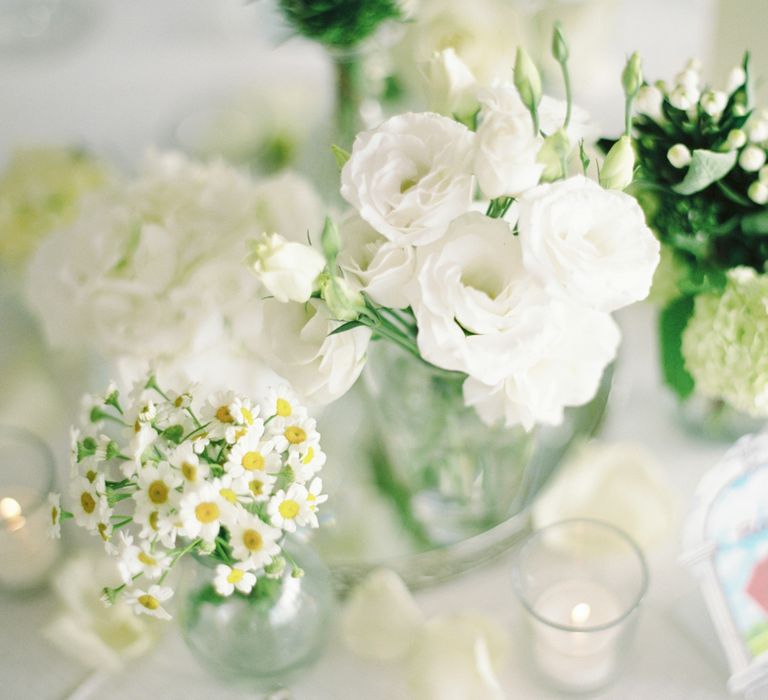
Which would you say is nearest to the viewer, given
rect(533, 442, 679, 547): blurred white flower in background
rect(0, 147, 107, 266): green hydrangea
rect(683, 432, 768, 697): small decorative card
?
rect(683, 432, 768, 697): small decorative card

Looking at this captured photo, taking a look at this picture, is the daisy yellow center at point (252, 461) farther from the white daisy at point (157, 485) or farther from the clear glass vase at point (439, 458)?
the clear glass vase at point (439, 458)

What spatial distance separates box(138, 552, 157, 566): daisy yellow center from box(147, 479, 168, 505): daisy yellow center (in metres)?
0.03

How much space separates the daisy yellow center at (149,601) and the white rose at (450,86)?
372 millimetres

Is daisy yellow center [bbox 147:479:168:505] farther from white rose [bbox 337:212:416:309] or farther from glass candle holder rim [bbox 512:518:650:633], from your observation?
glass candle holder rim [bbox 512:518:650:633]

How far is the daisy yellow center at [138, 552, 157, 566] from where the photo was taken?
53 centimetres

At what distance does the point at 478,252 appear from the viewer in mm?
528

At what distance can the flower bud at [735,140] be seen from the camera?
0.65 m

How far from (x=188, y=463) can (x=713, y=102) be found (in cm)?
47

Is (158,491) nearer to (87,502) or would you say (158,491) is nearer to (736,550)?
(87,502)

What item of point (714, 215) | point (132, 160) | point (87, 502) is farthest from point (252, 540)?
point (132, 160)

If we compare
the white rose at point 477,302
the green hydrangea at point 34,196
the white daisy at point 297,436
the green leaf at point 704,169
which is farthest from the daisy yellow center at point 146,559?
the green hydrangea at point 34,196

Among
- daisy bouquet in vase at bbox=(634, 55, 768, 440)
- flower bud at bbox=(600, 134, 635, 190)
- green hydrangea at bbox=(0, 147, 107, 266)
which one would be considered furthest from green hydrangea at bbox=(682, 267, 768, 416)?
green hydrangea at bbox=(0, 147, 107, 266)

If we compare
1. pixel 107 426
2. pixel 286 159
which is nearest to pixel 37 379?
pixel 107 426

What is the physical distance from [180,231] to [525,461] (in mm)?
381
